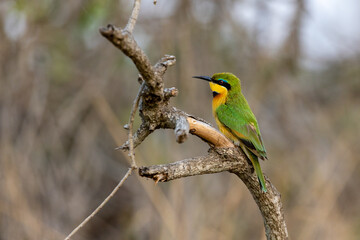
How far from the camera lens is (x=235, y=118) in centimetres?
248

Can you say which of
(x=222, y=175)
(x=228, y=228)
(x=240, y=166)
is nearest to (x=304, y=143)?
(x=222, y=175)

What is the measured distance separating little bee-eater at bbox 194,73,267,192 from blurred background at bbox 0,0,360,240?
4.94ft

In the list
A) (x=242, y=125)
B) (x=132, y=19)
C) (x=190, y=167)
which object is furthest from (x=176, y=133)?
(x=242, y=125)

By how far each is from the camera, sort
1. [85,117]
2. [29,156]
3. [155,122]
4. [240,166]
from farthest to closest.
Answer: [85,117]
[29,156]
[240,166]
[155,122]

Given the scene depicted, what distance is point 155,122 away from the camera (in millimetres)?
1660

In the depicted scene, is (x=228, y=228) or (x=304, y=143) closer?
(x=228, y=228)

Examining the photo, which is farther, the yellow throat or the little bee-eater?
the yellow throat

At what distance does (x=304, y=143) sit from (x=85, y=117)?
89.2 inches

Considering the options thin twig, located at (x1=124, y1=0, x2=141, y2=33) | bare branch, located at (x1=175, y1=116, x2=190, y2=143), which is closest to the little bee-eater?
bare branch, located at (x1=175, y1=116, x2=190, y2=143)

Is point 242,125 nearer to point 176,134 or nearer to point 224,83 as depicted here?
point 224,83

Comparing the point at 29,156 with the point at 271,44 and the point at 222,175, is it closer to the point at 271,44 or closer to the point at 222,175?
the point at 222,175

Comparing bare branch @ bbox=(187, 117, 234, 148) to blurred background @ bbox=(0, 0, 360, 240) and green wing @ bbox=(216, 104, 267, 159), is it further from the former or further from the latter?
blurred background @ bbox=(0, 0, 360, 240)

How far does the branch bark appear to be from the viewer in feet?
4.43

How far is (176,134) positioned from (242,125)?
1.09 metres
